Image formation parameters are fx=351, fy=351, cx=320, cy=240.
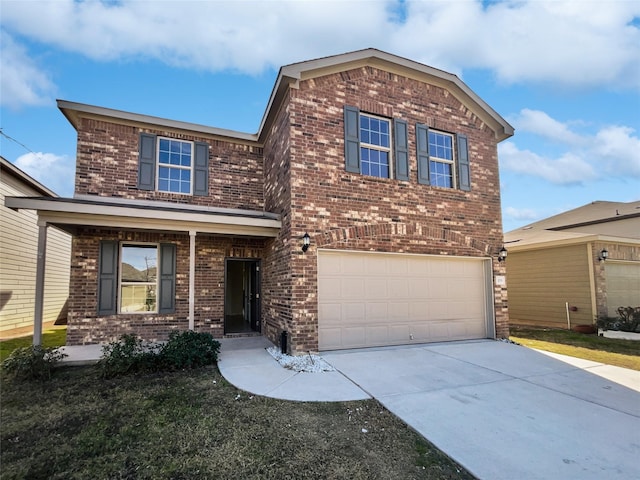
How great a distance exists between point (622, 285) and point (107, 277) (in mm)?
15597

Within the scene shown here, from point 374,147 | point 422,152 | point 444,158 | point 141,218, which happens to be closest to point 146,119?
point 141,218

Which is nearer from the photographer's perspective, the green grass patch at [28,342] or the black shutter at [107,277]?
the green grass patch at [28,342]

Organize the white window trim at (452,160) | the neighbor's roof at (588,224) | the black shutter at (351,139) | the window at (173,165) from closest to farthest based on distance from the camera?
the black shutter at (351,139)
the window at (173,165)
the white window trim at (452,160)
the neighbor's roof at (588,224)

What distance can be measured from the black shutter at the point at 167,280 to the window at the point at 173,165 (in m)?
1.59

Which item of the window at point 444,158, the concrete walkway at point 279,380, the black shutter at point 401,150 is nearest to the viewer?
the concrete walkway at point 279,380

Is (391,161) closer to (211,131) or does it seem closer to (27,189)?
(211,131)

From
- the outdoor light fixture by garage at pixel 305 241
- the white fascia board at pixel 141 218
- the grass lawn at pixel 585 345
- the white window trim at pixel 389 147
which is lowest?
the grass lawn at pixel 585 345

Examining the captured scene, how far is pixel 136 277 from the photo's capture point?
8.83 meters

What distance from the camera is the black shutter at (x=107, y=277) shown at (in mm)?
8414

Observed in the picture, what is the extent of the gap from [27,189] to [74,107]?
535cm

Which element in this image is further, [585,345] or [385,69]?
[585,345]

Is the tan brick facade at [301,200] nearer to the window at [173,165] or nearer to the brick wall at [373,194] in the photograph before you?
the brick wall at [373,194]

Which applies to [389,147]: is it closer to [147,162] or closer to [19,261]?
[147,162]

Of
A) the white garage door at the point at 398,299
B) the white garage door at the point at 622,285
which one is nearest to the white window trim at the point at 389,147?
the white garage door at the point at 398,299
